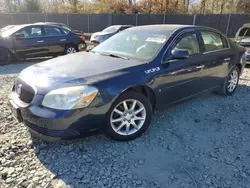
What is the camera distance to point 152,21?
734 inches

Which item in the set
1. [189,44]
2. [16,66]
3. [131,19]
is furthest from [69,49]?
[131,19]

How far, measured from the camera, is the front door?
3303mm

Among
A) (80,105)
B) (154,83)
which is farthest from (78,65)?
(154,83)

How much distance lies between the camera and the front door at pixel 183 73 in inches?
130

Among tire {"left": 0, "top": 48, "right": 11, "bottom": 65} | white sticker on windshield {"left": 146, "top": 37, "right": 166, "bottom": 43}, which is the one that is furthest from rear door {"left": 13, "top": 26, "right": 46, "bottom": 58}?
white sticker on windshield {"left": 146, "top": 37, "right": 166, "bottom": 43}

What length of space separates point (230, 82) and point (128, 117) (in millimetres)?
3023

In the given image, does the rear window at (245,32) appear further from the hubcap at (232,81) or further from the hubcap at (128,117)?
the hubcap at (128,117)

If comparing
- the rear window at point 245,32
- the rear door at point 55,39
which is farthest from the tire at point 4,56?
the rear window at point 245,32

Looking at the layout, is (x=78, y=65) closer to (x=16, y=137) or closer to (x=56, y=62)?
(x=56, y=62)

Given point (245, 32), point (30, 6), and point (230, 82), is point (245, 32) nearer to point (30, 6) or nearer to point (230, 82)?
point (230, 82)

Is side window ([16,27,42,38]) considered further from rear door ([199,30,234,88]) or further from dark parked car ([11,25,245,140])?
rear door ([199,30,234,88])

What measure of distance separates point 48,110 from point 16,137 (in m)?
0.97

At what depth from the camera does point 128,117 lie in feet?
9.79

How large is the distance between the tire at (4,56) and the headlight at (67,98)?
21.3ft
